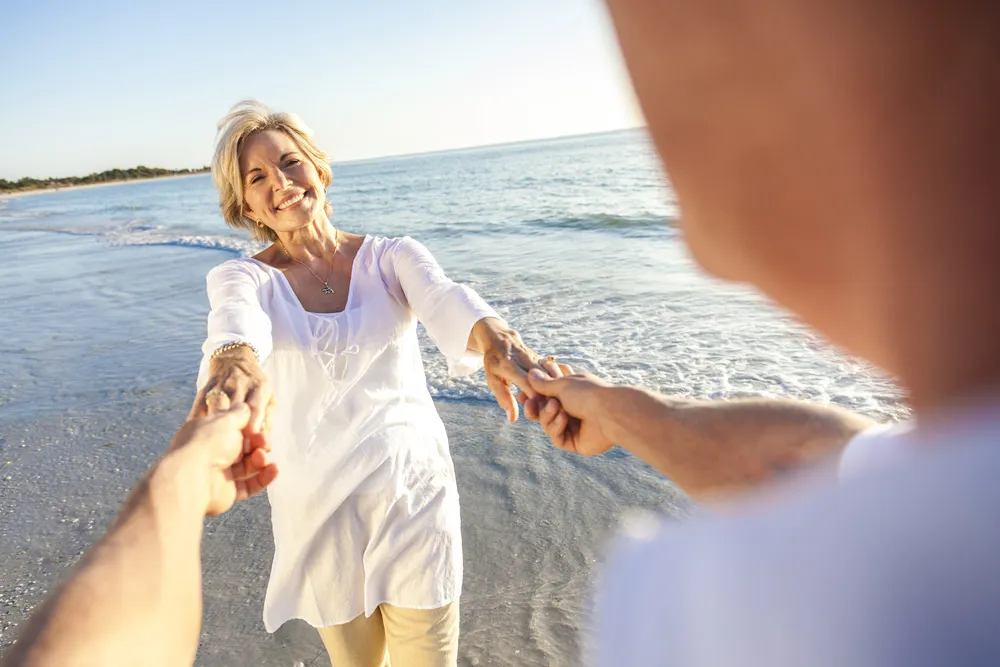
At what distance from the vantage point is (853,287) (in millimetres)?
472

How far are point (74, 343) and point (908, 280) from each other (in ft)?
30.9

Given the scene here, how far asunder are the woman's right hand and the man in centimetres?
154

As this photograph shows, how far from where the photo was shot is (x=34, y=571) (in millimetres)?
3828

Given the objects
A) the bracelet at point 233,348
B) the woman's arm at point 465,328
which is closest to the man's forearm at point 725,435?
the woman's arm at point 465,328

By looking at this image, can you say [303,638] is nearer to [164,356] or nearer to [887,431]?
[887,431]

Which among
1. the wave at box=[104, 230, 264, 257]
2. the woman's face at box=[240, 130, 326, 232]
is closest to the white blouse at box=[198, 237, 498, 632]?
the woman's face at box=[240, 130, 326, 232]

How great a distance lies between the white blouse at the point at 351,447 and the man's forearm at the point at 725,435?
868 millimetres

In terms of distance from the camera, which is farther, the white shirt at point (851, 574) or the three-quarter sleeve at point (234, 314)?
the three-quarter sleeve at point (234, 314)

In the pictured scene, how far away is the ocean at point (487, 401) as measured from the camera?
3375mm

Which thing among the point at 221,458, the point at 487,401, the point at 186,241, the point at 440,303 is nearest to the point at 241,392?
the point at 221,458

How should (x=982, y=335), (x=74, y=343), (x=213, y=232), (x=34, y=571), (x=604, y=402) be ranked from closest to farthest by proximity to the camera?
(x=982, y=335), (x=604, y=402), (x=34, y=571), (x=74, y=343), (x=213, y=232)

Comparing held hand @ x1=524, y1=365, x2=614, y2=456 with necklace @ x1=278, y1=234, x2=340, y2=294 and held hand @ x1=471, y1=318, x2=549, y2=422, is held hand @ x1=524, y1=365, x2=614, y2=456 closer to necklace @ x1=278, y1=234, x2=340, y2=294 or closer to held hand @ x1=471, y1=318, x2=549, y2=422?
held hand @ x1=471, y1=318, x2=549, y2=422

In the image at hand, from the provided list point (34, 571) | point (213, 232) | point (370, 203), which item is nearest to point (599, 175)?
point (370, 203)

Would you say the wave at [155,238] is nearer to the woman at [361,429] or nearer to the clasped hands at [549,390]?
the woman at [361,429]
